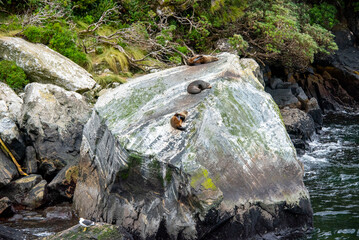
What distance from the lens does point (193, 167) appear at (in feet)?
18.2

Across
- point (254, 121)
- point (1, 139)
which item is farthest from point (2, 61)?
point (254, 121)

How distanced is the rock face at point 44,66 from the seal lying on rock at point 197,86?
13.2ft

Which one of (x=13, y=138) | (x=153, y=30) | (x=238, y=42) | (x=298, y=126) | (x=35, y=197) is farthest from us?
(x=153, y=30)

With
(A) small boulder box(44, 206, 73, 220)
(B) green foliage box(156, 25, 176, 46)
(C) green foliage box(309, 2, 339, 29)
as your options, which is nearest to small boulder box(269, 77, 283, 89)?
(C) green foliage box(309, 2, 339, 29)

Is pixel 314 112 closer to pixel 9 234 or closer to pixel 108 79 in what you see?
pixel 108 79

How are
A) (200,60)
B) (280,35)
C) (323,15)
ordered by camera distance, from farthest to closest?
(323,15) → (280,35) → (200,60)

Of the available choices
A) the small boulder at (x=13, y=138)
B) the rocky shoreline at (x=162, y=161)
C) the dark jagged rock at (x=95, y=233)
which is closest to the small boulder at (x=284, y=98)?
the rocky shoreline at (x=162, y=161)

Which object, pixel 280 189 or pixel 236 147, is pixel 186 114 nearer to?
pixel 236 147

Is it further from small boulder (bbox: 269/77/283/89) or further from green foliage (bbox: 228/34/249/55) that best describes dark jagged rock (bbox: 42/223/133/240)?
small boulder (bbox: 269/77/283/89)

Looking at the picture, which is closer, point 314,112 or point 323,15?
point 314,112

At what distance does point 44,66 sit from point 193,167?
5.92m

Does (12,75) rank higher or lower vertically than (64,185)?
higher

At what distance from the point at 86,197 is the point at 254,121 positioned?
3065 millimetres

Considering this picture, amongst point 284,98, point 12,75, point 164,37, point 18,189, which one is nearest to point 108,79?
point 12,75
